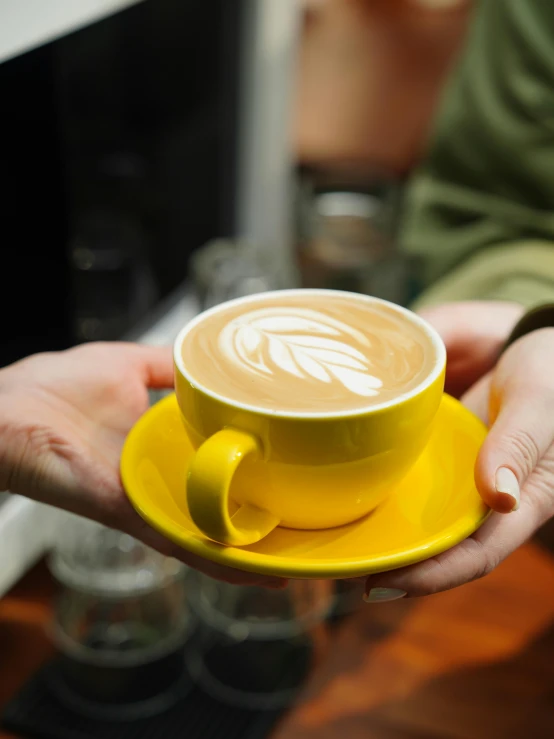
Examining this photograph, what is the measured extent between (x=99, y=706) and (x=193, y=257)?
1.53 ft

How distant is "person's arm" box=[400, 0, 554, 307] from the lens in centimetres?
81

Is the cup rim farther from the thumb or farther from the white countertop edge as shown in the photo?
the white countertop edge

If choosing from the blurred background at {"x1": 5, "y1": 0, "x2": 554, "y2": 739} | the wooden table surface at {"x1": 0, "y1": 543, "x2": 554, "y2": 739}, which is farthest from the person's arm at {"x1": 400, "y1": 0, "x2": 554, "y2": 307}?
the wooden table surface at {"x1": 0, "y1": 543, "x2": 554, "y2": 739}

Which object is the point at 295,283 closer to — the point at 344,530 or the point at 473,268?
the point at 473,268

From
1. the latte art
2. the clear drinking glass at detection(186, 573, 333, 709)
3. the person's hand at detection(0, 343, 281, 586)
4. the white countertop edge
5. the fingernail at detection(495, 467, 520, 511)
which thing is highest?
the white countertop edge

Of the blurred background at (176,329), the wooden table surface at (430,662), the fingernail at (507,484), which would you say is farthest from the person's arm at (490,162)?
the fingernail at (507,484)

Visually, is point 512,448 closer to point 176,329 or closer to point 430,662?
point 430,662

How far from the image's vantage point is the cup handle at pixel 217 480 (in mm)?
365

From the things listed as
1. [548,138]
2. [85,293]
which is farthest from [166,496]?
[548,138]

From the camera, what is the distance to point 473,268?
79 centimetres

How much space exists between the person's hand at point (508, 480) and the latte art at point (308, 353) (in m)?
0.06

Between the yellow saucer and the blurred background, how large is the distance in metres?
0.24

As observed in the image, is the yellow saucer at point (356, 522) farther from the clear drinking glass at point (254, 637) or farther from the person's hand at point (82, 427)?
the clear drinking glass at point (254, 637)

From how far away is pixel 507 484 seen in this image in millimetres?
400
